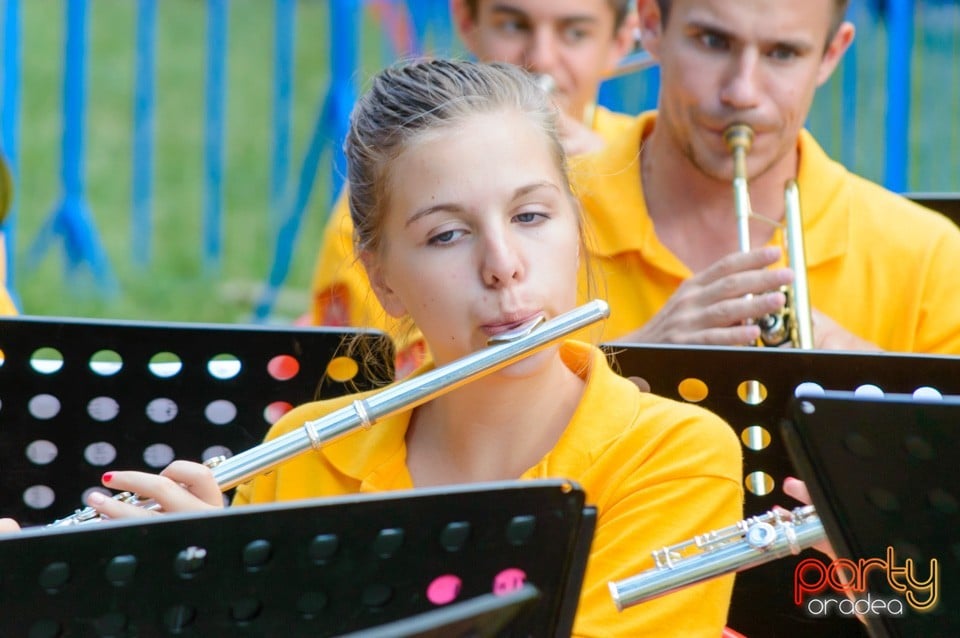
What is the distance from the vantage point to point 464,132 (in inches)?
62.1

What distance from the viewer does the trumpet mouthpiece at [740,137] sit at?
2207mm

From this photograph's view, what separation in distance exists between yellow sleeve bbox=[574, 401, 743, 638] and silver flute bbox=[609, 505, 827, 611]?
12cm

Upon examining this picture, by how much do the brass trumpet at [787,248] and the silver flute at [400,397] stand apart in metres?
0.58

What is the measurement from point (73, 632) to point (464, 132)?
690 millimetres

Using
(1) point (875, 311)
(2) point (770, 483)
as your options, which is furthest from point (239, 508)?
(1) point (875, 311)

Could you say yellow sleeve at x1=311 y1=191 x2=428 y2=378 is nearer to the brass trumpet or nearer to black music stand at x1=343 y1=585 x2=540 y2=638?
the brass trumpet

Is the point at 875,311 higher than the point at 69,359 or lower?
lower

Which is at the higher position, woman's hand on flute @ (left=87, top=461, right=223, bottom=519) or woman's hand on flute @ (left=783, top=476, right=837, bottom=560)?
woman's hand on flute @ (left=87, top=461, right=223, bottom=519)

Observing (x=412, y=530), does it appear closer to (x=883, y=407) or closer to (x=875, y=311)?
(x=883, y=407)

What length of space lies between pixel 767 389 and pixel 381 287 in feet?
1.46

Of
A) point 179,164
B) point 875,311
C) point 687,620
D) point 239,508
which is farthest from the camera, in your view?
point 179,164

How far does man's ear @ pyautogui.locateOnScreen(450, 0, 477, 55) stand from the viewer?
283 cm

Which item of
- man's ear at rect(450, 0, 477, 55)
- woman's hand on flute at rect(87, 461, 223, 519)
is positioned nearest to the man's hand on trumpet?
woman's hand on flute at rect(87, 461, 223, 519)

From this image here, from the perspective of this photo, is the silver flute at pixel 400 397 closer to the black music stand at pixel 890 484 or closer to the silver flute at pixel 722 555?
the silver flute at pixel 722 555
